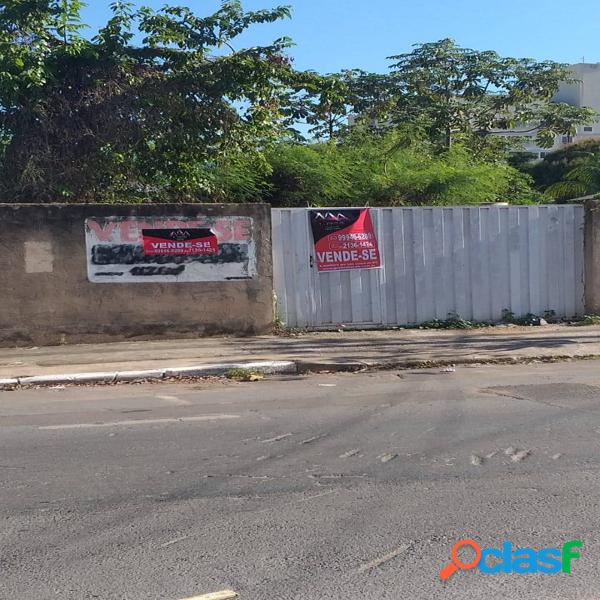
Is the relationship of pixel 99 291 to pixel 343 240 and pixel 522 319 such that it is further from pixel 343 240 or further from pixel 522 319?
pixel 522 319

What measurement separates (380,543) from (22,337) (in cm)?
892

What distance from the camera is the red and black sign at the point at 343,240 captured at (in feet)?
40.3

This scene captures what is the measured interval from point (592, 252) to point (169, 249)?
7.64 metres

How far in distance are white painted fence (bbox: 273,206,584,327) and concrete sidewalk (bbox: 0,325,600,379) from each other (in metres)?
0.52

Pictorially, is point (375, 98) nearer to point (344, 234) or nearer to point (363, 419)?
point (344, 234)

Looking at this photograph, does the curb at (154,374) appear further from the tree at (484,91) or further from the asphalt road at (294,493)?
the tree at (484,91)

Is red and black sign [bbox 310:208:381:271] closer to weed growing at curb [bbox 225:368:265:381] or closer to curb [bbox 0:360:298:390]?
curb [bbox 0:360:298:390]

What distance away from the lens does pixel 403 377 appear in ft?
30.1

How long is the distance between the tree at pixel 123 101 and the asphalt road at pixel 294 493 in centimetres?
620

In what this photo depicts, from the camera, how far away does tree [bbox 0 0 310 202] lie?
12539mm

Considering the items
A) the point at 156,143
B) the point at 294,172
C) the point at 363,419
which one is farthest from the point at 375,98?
the point at 363,419

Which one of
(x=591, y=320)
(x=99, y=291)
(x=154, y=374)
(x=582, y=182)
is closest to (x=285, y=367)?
(x=154, y=374)

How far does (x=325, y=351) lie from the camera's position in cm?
1059

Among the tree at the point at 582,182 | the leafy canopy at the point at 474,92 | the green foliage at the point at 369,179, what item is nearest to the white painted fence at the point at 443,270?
the green foliage at the point at 369,179
